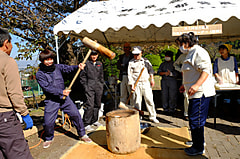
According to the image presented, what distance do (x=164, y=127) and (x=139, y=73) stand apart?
136 cm

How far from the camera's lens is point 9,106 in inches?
85.1

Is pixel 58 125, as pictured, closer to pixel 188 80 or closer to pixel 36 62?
pixel 36 62

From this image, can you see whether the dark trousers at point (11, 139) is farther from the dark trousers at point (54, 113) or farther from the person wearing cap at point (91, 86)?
the person wearing cap at point (91, 86)

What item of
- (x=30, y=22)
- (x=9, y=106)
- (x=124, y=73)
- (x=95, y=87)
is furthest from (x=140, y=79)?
(x=30, y=22)

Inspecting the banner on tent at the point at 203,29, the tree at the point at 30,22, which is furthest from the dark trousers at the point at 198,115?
the tree at the point at 30,22

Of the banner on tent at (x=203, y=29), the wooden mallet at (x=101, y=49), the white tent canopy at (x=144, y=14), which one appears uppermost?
the white tent canopy at (x=144, y=14)

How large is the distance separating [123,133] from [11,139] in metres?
1.55

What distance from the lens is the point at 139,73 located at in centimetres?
450

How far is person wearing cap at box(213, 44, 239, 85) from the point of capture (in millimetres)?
4484

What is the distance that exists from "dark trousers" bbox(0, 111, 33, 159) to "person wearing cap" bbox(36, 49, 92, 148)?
1.20 meters

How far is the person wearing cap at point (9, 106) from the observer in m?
2.08

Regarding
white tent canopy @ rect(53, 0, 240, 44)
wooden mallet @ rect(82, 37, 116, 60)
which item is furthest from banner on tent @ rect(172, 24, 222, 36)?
wooden mallet @ rect(82, 37, 116, 60)

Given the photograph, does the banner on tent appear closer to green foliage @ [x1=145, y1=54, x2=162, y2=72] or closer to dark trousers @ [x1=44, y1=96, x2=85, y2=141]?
dark trousers @ [x1=44, y1=96, x2=85, y2=141]

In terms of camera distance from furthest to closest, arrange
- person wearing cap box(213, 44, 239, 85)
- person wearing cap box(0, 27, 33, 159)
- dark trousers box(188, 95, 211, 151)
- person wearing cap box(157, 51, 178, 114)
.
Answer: person wearing cap box(157, 51, 178, 114), person wearing cap box(213, 44, 239, 85), dark trousers box(188, 95, 211, 151), person wearing cap box(0, 27, 33, 159)
